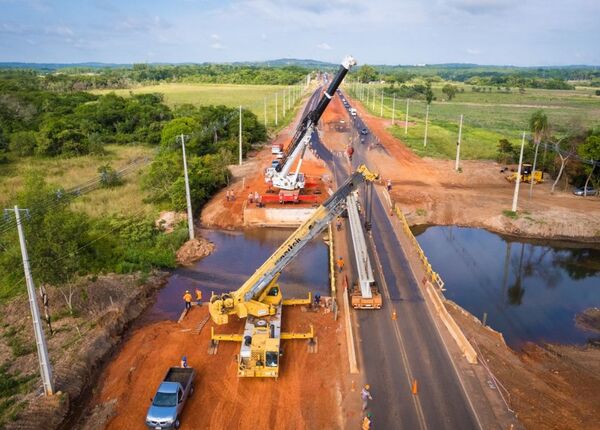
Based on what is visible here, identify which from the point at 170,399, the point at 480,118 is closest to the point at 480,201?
the point at 170,399

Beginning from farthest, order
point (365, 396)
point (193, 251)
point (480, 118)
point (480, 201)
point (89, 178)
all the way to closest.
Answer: point (480, 118), point (89, 178), point (480, 201), point (193, 251), point (365, 396)

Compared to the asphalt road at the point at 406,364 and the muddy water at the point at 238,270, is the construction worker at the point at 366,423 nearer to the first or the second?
the asphalt road at the point at 406,364

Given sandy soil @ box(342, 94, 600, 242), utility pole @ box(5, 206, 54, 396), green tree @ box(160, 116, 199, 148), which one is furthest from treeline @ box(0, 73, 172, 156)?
utility pole @ box(5, 206, 54, 396)

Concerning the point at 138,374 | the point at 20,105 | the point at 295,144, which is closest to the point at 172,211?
the point at 295,144

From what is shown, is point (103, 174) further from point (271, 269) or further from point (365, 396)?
point (365, 396)

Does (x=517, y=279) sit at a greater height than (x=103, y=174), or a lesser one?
lesser

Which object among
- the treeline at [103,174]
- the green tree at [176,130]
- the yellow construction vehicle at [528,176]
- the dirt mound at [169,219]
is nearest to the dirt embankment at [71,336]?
the treeline at [103,174]

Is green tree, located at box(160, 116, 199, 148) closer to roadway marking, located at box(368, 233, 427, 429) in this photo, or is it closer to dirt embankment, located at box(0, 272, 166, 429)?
dirt embankment, located at box(0, 272, 166, 429)
